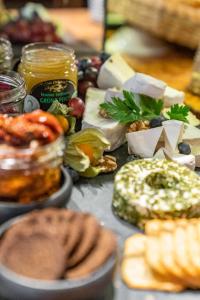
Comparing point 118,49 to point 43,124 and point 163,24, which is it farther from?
point 43,124

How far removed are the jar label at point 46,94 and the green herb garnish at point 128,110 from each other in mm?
104

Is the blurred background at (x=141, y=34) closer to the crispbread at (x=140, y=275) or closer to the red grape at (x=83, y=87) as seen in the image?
the red grape at (x=83, y=87)

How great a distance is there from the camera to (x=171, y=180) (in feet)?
3.36

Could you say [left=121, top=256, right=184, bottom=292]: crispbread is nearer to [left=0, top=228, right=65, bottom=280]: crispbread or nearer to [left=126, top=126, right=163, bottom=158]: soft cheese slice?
[left=0, top=228, right=65, bottom=280]: crispbread

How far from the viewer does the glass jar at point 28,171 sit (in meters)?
0.85

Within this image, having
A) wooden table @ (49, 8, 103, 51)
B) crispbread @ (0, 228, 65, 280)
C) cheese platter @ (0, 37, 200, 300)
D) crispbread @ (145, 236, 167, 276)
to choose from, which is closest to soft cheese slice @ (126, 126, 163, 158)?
cheese platter @ (0, 37, 200, 300)

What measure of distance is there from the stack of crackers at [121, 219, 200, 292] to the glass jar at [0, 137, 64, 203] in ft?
0.61

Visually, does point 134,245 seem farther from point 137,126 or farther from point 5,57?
point 5,57

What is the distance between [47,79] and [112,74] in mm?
280

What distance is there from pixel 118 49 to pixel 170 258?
1654mm

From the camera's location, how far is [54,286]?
750 millimetres

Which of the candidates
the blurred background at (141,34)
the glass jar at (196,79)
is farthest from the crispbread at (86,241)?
the glass jar at (196,79)

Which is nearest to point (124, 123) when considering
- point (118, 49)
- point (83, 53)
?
point (83, 53)

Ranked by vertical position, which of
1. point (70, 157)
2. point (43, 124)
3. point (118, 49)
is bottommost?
point (118, 49)
